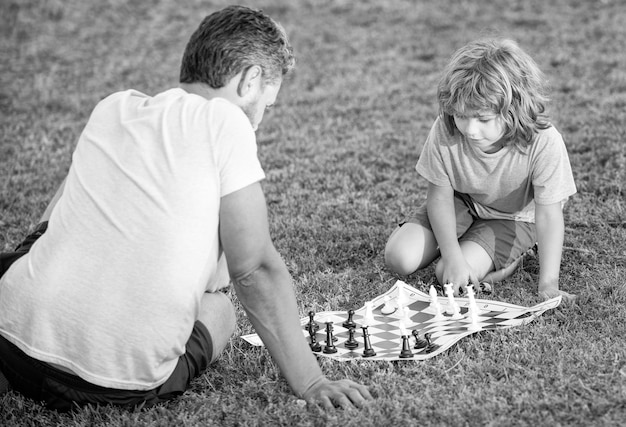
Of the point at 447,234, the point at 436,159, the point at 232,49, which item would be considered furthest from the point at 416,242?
the point at 232,49

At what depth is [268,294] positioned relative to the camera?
3.00 meters

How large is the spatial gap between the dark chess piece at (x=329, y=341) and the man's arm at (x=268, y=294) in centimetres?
48

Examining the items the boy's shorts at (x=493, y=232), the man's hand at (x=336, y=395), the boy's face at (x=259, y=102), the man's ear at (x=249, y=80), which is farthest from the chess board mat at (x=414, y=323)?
the man's ear at (x=249, y=80)

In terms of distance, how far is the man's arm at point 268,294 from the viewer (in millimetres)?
2855

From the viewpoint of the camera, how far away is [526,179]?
448 centimetres

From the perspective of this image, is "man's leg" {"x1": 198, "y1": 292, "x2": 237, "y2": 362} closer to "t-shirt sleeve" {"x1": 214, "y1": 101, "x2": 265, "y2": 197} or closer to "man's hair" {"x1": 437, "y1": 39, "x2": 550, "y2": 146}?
"t-shirt sleeve" {"x1": 214, "y1": 101, "x2": 265, "y2": 197}

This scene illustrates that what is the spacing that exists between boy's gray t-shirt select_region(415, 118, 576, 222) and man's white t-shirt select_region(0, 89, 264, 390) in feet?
6.42

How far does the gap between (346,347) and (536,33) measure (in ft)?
26.5

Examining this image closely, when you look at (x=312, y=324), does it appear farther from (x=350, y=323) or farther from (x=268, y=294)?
(x=268, y=294)

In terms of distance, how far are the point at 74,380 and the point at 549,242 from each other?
8.12 feet

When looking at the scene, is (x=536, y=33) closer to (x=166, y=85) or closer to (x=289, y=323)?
(x=166, y=85)

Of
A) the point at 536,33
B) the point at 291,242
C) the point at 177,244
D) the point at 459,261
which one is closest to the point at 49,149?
the point at 291,242

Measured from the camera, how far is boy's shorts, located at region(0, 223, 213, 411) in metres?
3.09

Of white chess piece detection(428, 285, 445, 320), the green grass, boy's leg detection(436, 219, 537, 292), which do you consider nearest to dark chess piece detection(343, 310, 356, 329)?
the green grass
